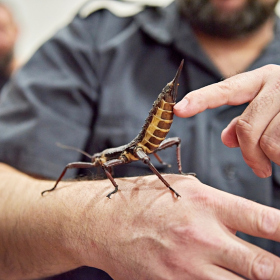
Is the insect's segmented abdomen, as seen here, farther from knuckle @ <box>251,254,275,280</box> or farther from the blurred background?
the blurred background

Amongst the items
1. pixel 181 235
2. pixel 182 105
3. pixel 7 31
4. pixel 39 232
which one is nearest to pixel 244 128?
pixel 182 105

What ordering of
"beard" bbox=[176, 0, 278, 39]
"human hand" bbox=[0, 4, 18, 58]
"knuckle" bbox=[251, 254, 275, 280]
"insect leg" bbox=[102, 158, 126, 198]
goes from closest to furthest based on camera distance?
"knuckle" bbox=[251, 254, 275, 280]
"insect leg" bbox=[102, 158, 126, 198]
"beard" bbox=[176, 0, 278, 39]
"human hand" bbox=[0, 4, 18, 58]

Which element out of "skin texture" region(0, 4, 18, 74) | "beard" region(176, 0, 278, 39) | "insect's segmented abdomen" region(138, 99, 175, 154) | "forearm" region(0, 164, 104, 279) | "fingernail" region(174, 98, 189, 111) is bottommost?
"forearm" region(0, 164, 104, 279)

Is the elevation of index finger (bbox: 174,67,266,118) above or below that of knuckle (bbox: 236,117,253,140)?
above

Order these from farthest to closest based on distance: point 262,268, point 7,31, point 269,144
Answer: point 7,31 → point 269,144 → point 262,268

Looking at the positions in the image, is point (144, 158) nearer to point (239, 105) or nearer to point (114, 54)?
point (239, 105)

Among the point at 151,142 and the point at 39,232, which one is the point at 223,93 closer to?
the point at 151,142

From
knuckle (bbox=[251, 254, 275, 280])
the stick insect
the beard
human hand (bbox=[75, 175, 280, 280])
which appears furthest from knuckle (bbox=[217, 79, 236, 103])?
the beard
